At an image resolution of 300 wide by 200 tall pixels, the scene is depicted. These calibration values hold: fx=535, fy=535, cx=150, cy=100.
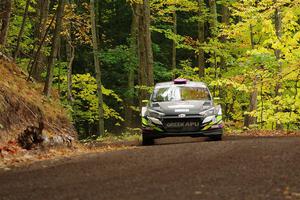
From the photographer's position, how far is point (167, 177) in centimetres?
690

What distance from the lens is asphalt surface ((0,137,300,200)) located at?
582cm

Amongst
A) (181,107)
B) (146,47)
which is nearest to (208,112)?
(181,107)

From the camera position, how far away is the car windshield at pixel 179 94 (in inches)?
589

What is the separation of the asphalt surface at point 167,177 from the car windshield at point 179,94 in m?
5.18

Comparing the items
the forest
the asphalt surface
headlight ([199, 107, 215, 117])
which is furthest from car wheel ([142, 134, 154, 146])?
the asphalt surface

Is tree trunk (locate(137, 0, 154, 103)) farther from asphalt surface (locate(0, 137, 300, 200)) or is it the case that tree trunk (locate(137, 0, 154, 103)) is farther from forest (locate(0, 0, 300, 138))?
asphalt surface (locate(0, 137, 300, 200))

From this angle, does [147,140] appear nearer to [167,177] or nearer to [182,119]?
[182,119]

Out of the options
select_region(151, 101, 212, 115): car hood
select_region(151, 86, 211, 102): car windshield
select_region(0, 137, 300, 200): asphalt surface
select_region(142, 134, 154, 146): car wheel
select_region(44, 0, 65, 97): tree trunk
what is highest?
select_region(44, 0, 65, 97): tree trunk

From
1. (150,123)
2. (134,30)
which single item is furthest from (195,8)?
(150,123)

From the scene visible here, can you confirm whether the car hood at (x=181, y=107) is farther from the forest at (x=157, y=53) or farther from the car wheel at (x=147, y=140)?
the forest at (x=157, y=53)

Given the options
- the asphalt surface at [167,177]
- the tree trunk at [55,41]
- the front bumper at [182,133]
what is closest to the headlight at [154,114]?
the front bumper at [182,133]

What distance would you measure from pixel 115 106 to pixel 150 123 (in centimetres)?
2632

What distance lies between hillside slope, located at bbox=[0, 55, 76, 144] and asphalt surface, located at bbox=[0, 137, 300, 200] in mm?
3593

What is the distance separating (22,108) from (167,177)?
24.8 feet
